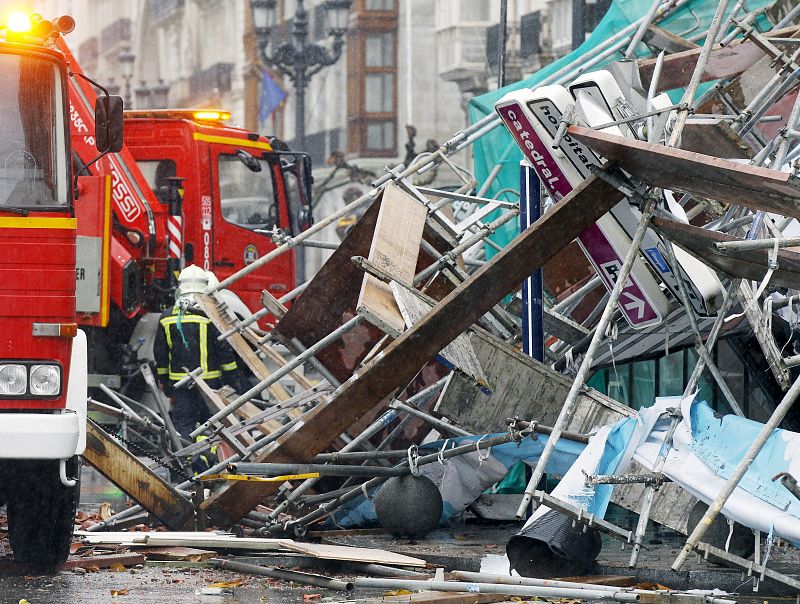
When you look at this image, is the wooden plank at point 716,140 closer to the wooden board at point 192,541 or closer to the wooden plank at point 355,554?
the wooden plank at point 355,554

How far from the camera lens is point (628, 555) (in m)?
8.73

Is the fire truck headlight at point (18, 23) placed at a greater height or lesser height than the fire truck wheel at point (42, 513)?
greater

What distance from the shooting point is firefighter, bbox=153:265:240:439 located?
12089 mm

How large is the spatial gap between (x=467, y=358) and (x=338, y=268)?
57.0 inches

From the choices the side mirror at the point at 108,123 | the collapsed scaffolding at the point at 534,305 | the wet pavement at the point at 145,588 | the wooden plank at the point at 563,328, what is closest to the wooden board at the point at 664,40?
the collapsed scaffolding at the point at 534,305

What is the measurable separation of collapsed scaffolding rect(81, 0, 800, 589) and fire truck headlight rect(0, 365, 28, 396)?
1.42m

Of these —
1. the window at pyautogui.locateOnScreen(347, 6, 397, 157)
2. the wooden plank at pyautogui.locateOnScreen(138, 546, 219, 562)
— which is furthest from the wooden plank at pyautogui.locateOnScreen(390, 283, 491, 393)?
the window at pyautogui.locateOnScreen(347, 6, 397, 157)

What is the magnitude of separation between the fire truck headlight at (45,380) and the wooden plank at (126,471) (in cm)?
136

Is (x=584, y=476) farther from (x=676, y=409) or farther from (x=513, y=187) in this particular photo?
A: (x=513, y=187)

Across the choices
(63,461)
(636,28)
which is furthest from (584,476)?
(636,28)

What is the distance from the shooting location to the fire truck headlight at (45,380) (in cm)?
757

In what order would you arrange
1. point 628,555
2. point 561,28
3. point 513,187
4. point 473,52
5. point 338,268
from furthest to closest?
point 473,52
point 561,28
point 513,187
point 338,268
point 628,555

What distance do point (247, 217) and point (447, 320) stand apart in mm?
9289

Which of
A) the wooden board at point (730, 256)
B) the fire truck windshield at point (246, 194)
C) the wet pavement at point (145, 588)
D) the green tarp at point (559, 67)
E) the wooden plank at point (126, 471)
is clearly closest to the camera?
the wooden board at point (730, 256)
